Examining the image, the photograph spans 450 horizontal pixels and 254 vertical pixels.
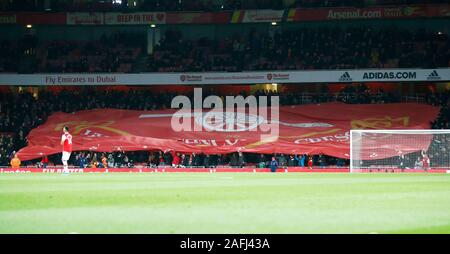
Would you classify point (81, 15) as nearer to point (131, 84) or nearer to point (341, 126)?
point (131, 84)

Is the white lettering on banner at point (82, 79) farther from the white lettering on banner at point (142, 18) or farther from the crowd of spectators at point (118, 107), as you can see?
the white lettering on banner at point (142, 18)

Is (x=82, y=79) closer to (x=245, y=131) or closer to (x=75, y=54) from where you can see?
(x=75, y=54)

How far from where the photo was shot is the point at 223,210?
580 inches

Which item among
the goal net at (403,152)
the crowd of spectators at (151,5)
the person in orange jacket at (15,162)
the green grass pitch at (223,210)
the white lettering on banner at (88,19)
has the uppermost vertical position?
the crowd of spectators at (151,5)

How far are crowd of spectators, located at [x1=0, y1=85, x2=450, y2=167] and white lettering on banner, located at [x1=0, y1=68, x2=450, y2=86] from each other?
2.84 feet

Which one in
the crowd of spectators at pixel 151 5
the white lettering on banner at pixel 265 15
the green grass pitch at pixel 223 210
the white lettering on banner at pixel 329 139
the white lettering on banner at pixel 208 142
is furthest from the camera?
the crowd of spectators at pixel 151 5

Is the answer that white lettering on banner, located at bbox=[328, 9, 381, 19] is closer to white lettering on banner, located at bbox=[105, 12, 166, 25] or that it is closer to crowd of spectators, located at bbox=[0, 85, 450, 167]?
crowd of spectators, located at bbox=[0, 85, 450, 167]

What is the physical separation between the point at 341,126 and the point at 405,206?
1144 inches

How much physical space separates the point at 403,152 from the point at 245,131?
930cm

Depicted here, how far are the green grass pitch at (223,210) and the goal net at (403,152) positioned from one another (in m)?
17.1

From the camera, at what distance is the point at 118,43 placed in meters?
54.6

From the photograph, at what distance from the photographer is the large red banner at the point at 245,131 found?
43.6 metres

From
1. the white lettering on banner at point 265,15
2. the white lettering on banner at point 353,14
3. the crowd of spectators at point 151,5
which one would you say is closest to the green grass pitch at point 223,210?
the white lettering on banner at point 353,14
